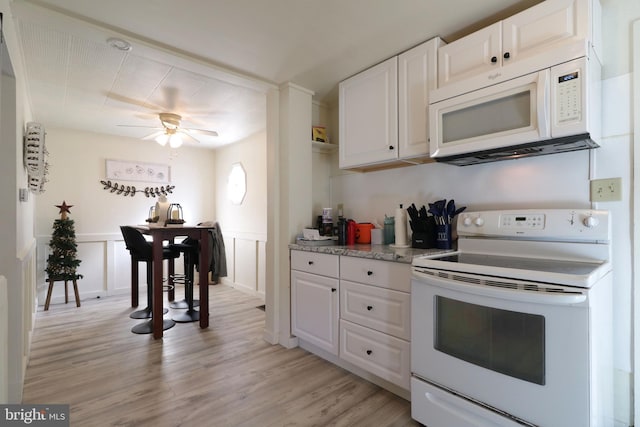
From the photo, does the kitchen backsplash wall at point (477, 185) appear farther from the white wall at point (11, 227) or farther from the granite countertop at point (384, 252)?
the white wall at point (11, 227)

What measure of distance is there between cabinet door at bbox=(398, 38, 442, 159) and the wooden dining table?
6.91 ft

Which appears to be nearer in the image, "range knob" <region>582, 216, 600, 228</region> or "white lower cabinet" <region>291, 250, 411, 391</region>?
"range knob" <region>582, 216, 600, 228</region>

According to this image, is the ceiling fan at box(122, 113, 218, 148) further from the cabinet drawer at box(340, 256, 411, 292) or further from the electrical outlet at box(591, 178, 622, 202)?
the electrical outlet at box(591, 178, 622, 202)

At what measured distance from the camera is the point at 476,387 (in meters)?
1.37

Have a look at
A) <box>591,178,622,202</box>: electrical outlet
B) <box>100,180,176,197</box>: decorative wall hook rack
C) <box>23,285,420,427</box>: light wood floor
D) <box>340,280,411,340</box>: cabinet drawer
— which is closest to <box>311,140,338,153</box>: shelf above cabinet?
<box>340,280,411,340</box>: cabinet drawer

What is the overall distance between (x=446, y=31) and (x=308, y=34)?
857mm

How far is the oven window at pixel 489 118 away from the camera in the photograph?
1.56 meters

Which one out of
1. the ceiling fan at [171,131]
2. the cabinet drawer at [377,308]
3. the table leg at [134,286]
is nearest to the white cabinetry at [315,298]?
the cabinet drawer at [377,308]

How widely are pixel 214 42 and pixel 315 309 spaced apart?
6.51 ft

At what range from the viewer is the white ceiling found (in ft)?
5.65

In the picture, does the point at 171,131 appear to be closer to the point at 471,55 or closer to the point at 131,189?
the point at 131,189

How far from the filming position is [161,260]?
2.81m

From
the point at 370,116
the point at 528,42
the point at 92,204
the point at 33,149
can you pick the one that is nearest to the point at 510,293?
the point at 528,42

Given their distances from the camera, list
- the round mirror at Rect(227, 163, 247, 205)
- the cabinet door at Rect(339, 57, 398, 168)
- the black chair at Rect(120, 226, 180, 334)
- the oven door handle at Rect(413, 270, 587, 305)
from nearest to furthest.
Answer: the oven door handle at Rect(413, 270, 587, 305) → the cabinet door at Rect(339, 57, 398, 168) → the black chair at Rect(120, 226, 180, 334) → the round mirror at Rect(227, 163, 247, 205)
